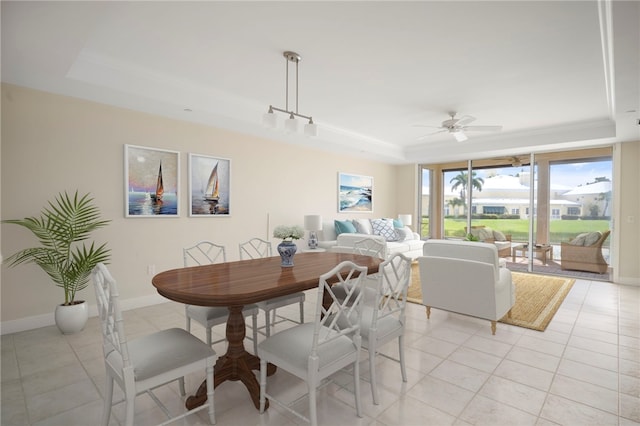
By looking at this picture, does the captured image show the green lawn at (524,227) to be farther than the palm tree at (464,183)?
No

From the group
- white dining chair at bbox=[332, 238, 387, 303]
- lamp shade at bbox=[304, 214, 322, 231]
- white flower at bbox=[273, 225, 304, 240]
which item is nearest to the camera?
white flower at bbox=[273, 225, 304, 240]

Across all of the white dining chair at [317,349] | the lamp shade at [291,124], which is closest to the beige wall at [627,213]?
the lamp shade at [291,124]

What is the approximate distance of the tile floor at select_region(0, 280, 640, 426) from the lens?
1836 millimetres

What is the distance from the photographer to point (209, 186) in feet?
14.3

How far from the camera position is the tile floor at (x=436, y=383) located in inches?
72.3

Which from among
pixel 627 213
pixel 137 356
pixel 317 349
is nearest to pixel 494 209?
pixel 627 213

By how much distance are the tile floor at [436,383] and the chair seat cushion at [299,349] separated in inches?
15.6

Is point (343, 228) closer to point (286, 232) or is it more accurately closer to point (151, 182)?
point (151, 182)

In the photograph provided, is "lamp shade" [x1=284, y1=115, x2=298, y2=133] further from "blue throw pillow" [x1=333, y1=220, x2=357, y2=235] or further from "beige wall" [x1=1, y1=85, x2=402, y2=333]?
"blue throw pillow" [x1=333, y1=220, x2=357, y2=235]

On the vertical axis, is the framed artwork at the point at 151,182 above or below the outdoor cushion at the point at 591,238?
above

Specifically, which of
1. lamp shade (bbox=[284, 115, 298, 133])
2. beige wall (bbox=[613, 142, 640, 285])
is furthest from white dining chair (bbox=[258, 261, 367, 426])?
beige wall (bbox=[613, 142, 640, 285])

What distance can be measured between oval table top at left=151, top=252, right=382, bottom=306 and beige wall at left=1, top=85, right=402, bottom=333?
192 cm

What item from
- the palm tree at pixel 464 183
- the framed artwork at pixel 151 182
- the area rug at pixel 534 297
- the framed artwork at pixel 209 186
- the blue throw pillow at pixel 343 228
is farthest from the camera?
the palm tree at pixel 464 183

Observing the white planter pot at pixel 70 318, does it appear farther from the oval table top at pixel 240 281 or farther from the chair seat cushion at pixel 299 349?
the chair seat cushion at pixel 299 349
